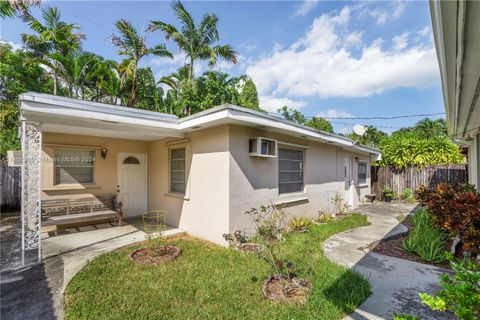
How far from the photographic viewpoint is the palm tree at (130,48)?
40.0 feet

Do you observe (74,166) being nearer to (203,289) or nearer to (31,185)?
(31,185)

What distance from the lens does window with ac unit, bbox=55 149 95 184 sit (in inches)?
281

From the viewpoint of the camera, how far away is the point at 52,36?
36.8 ft

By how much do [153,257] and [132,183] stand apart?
424cm

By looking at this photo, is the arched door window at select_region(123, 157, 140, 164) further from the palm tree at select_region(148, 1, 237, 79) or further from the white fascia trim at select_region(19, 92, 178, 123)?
the palm tree at select_region(148, 1, 237, 79)

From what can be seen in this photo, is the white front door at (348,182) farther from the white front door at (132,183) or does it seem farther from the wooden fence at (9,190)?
the wooden fence at (9,190)

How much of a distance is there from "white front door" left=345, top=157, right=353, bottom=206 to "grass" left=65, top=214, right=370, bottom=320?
7.03 meters

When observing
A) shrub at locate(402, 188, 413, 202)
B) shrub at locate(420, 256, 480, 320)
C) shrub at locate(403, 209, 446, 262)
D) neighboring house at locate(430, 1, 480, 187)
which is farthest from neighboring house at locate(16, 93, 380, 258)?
shrub at locate(402, 188, 413, 202)

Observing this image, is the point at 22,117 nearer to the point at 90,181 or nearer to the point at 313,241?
the point at 90,181

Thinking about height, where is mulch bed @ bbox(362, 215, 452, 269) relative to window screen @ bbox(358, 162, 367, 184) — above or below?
below

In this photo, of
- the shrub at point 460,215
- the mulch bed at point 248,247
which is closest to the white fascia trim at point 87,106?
the mulch bed at point 248,247

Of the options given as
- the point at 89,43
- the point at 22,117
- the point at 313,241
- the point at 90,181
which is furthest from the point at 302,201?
the point at 89,43

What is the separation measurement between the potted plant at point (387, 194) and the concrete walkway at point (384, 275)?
7.24 metres

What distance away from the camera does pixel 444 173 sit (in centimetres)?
1205
